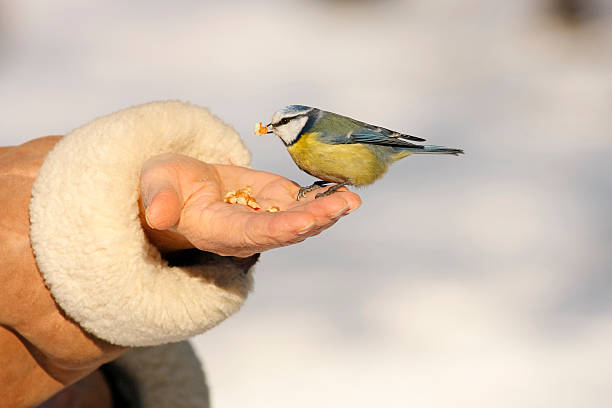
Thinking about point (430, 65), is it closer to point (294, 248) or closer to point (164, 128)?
point (294, 248)

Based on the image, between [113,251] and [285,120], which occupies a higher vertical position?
[285,120]

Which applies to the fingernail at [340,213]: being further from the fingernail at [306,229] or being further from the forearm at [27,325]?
the forearm at [27,325]

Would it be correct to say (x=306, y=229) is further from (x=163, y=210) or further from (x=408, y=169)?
(x=408, y=169)

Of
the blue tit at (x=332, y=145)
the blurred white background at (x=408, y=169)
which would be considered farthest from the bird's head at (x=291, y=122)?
the blurred white background at (x=408, y=169)

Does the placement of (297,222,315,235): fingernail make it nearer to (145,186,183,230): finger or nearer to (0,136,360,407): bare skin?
(0,136,360,407): bare skin

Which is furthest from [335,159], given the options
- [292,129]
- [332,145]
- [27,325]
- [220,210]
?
[27,325]

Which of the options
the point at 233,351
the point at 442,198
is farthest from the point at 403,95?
the point at 233,351
